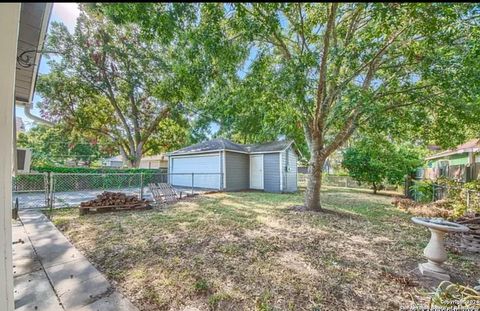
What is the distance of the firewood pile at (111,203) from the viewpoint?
6684mm

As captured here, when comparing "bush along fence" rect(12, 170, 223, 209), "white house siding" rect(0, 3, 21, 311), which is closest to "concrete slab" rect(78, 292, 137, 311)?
"white house siding" rect(0, 3, 21, 311)

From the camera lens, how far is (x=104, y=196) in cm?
716

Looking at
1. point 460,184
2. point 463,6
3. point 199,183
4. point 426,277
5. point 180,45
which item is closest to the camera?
point 426,277

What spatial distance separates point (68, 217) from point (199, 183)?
8193 millimetres

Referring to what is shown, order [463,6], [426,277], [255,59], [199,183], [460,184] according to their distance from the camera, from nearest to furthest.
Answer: [426,277]
[463,6]
[255,59]
[460,184]
[199,183]

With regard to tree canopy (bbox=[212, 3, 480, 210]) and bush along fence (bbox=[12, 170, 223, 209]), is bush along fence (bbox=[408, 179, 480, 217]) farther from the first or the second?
bush along fence (bbox=[12, 170, 223, 209])

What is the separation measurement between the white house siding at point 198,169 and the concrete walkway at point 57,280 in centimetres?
806

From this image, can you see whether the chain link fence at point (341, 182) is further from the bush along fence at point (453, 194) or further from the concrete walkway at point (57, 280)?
the concrete walkway at point (57, 280)

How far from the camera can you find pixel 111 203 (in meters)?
7.07

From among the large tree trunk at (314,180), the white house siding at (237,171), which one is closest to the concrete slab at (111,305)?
the large tree trunk at (314,180)

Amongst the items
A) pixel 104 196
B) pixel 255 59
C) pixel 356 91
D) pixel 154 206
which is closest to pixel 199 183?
pixel 154 206

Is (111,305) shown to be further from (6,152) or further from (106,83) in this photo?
(106,83)

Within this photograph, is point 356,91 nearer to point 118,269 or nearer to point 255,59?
point 255,59

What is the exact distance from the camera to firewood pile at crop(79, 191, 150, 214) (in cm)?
668
